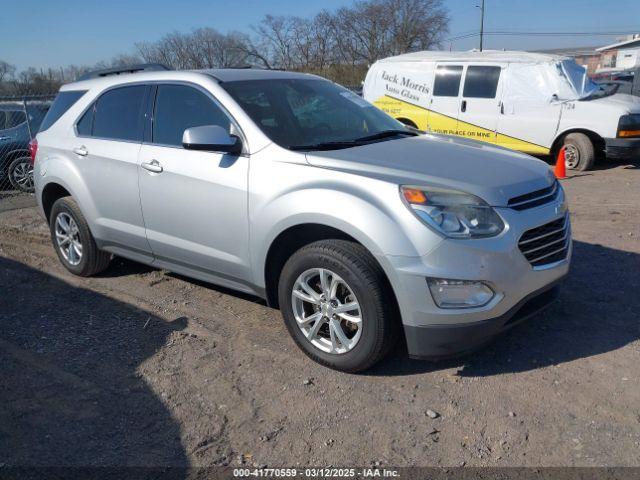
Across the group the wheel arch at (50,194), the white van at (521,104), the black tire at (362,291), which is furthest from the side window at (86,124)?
the white van at (521,104)

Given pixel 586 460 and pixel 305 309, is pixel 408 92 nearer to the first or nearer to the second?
pixel 305 309

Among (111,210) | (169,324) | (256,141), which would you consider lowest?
(169,324)

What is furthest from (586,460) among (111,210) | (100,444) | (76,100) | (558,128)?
(558,128)

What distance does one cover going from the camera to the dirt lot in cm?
281

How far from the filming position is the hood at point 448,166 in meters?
3.17

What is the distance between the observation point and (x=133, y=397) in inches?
131

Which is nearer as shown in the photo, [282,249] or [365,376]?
[365,376]

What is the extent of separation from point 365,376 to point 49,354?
2159 mm

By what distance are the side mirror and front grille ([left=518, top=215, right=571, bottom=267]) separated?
6.14 ft

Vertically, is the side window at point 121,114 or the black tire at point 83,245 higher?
the side window at point 121,114

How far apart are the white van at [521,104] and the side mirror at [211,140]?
749 cm

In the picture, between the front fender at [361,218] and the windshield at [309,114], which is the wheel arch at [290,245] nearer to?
the front fender at [361,218]

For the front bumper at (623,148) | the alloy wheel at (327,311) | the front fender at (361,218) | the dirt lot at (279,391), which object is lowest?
the front bumper at (623,148)

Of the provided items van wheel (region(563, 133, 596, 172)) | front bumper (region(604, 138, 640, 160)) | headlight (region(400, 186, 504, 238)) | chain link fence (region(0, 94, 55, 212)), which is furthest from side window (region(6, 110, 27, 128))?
front bumper (region(604, 138, 640, 160))
